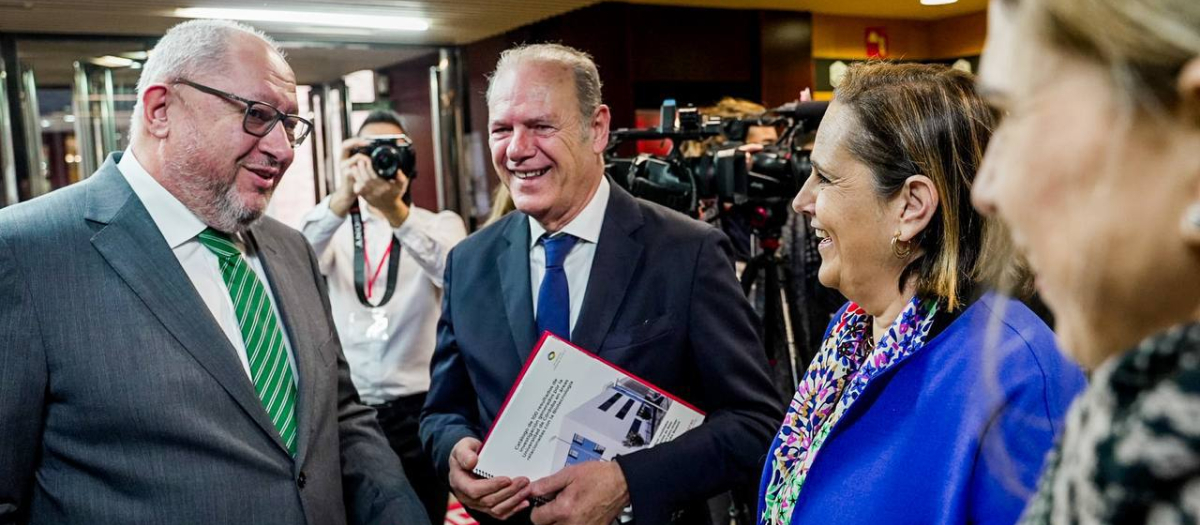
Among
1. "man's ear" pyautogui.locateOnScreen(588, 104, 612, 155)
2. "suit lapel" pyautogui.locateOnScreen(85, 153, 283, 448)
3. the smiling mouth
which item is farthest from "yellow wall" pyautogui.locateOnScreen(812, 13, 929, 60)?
"suit lapel" pyautogui.locateOnScreen(85, 153, 283, 448)

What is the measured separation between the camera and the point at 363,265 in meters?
2.95

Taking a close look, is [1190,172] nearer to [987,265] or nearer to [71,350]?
[987,265]

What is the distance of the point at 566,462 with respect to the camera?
166 centimetres

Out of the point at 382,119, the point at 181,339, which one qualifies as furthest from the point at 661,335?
the point at 382,119

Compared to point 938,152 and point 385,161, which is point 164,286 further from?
point 385,161

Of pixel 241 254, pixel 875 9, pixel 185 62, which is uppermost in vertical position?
pixel 875 9

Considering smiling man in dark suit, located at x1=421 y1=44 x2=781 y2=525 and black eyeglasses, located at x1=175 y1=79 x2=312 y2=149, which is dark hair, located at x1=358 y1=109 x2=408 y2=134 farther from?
black eyeglasses, located at x1=175 y1=79 x2=312 y2=149

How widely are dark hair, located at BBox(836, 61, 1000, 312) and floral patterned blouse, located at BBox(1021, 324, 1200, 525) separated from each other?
0.71 metres

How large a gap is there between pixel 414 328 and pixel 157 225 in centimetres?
150

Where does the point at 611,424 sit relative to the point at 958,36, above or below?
below

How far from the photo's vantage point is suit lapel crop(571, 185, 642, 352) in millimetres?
1760

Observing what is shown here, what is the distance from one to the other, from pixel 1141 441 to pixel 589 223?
1472 millimetres

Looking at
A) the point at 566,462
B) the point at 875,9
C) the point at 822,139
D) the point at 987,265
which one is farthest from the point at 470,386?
the point at 875,9

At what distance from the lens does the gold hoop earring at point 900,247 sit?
1218 millimetres
